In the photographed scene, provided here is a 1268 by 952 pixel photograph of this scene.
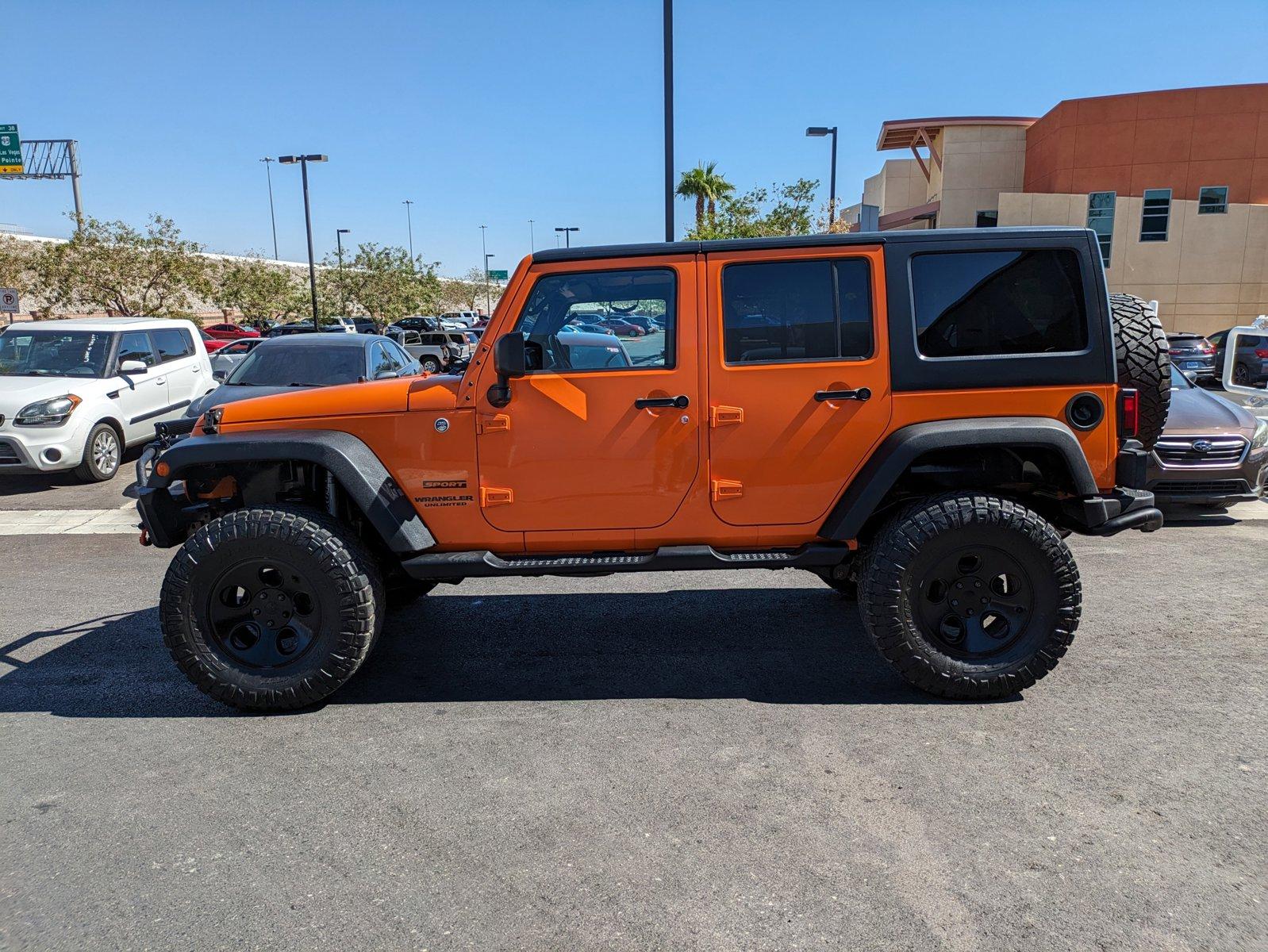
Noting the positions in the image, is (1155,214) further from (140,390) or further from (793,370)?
(793,370)

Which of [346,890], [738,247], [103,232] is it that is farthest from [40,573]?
[103,232]

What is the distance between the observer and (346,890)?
282 cm

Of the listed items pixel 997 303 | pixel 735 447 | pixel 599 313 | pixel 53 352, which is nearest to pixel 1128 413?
pixel 997 303

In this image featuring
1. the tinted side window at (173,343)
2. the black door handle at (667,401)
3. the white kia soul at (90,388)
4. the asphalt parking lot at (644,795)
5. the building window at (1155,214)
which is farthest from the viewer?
the building window at (1155,214)

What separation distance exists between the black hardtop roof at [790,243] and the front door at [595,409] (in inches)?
1.8

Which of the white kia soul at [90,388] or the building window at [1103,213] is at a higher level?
the building window at [1103,213]

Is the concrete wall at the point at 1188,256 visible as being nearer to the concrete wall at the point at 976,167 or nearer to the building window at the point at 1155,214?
the building window at the point at 1155,214

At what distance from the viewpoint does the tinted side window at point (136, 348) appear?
1109 cm

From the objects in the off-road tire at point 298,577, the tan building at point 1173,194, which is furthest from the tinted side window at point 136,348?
the tan building at point 1173,194

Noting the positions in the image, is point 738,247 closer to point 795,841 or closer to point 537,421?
point 537,421

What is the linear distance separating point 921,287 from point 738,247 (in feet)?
2.79

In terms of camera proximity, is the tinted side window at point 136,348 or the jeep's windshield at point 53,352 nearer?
the jeep's windshield at point 53,352

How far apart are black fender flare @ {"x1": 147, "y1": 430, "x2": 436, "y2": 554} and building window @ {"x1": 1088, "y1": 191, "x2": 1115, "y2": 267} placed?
3379 cm

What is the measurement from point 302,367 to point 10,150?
30.2 metres
